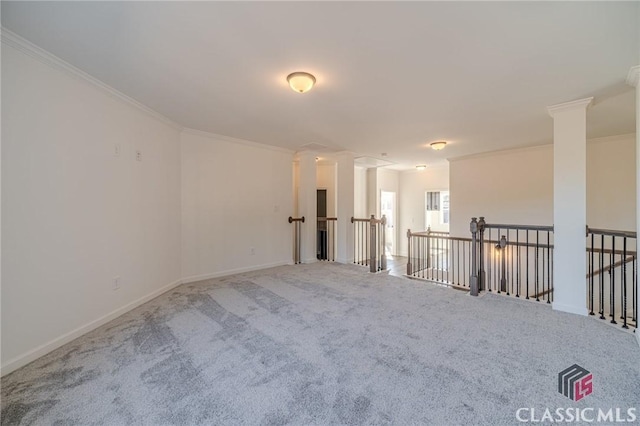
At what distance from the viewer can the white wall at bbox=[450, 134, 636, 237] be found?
446cm

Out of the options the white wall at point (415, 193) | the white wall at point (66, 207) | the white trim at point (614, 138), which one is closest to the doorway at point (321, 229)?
the white wall at point (415, 193)

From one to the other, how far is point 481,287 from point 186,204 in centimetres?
473

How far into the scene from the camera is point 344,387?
1.68 metres

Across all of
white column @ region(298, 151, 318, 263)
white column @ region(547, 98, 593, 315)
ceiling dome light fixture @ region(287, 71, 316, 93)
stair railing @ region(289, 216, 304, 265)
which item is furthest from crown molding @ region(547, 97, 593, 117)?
stair railing @ region(289, 216, 304, 265)

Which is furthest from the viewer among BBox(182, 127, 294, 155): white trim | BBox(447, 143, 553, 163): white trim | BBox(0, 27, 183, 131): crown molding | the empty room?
BBox(447, 143, 553, 163): white trim

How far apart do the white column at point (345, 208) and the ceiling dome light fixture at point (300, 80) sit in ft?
10.8

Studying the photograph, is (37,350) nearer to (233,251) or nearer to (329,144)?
(233,251)

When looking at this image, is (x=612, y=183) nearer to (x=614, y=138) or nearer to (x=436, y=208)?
(x=614, y=138)

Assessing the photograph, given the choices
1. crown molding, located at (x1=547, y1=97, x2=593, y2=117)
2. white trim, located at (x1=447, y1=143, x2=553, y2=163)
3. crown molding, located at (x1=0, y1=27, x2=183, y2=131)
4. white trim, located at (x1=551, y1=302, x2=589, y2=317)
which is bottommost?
white trim, located at (x1=551, y1=302, x2=589, y2=317)

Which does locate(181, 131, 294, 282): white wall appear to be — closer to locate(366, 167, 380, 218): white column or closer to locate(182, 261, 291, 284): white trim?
locate(182, 261, 291, 284): white trim

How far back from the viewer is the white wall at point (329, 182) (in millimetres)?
7137

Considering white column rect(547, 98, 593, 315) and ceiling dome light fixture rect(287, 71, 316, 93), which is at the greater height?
ceiling dome light fixture rect(287, 71, 316, 93)

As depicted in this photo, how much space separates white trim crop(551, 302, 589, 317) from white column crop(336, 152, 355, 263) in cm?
339

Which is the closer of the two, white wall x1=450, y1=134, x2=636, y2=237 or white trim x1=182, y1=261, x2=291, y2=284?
white trim x1=182, y1=261, x2=291, y2=284
